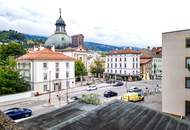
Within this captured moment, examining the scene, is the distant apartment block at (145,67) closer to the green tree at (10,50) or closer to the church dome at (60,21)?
the church dome at (60,21)

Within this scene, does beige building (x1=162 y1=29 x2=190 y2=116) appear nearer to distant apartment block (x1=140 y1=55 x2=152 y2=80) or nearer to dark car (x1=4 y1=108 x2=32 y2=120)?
dark car (x1=4 y1=108 x2=32 y2=120)

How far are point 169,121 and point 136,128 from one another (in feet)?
7.99

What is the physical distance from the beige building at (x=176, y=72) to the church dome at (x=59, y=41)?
167ft

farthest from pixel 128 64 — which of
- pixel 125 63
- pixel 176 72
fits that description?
pixel 176 72

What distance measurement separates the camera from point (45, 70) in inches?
1881

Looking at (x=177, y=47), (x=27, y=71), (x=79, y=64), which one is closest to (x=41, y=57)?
(x=27, y=71)

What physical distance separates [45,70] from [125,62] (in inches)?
1261

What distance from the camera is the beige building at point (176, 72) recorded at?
25.1 m

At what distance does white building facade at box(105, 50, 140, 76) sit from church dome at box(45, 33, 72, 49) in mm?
14566

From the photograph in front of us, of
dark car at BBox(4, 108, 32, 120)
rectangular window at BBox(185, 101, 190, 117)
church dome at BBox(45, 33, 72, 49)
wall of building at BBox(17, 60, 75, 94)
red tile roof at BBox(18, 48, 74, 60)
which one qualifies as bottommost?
dark car at BBox(4, 108, 32, 120)

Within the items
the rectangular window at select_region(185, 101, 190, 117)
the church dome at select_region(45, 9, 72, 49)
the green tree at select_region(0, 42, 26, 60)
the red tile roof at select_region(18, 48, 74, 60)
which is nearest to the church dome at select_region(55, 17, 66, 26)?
the church dome at select_region(45, 9, 72, 49)

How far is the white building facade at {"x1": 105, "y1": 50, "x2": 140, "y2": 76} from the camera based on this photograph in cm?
7269

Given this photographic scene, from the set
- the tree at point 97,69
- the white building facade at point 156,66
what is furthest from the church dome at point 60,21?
the white building facade at point 156,66

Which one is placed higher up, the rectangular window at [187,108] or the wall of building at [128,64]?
the wall of building at [128,64]
